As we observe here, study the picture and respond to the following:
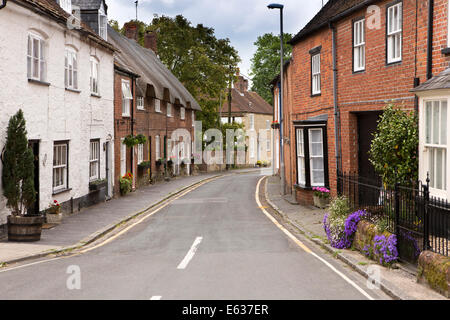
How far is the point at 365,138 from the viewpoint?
55.1 feet

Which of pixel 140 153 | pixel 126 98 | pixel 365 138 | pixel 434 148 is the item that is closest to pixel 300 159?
pixel 365 138

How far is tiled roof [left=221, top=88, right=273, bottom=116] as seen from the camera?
210ft

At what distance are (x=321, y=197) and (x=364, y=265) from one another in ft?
29.6

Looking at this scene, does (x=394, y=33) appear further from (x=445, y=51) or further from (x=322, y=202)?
(x=322, y=202)

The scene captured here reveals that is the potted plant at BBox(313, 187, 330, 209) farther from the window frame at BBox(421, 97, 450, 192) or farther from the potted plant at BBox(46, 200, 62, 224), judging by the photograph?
the potted plant at BBox(46, 200, 62, 224)

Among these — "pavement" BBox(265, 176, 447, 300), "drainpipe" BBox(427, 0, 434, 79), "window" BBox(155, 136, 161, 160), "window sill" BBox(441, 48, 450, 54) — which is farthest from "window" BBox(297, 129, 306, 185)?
"window" BBox(155, 136, 161, 160)

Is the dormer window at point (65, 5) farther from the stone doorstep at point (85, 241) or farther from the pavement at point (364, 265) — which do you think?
the pavement at point (364, 265)

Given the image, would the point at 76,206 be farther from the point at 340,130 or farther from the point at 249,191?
the point at 249,191

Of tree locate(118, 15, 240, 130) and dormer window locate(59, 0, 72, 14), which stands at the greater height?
tree locate(118, 15, 240, 130)

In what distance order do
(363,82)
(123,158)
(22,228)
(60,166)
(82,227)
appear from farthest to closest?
Answer: (123,158) → (60,166) → (363,82) → (82,227) → (22,228)

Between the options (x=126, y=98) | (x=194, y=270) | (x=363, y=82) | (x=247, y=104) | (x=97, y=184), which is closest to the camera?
(x=194, y=270)

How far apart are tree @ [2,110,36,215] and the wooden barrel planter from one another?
1.17 ft

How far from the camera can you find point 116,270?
9.62 metres

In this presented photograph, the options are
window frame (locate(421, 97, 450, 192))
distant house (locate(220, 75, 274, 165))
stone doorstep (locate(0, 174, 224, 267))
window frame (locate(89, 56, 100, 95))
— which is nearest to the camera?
window frame (locate(421, 97, 450, 192))
